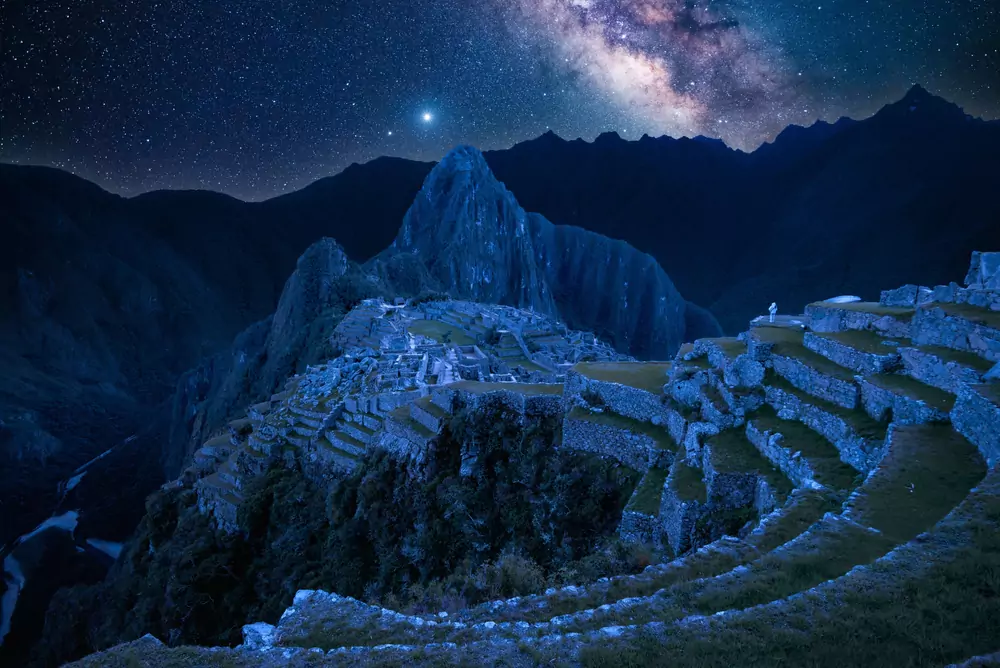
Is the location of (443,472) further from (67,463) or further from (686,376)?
Result: (67,463)

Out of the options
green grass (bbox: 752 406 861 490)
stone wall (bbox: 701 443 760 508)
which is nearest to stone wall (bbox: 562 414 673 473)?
green grass (bbox: 752 406 861 490)

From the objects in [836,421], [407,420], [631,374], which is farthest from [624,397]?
[407,420]

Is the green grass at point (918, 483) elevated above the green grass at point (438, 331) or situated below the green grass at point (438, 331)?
below

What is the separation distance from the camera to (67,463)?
9462 cm

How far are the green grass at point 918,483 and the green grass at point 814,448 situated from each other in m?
1.05

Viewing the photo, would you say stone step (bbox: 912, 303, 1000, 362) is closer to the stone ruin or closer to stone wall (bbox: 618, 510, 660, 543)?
the stone ruin

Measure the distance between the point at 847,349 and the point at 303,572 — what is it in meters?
21.7

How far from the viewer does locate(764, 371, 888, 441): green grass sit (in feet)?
31.1

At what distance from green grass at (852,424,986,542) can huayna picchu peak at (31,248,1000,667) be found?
0.04 metres

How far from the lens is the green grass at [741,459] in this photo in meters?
10.1

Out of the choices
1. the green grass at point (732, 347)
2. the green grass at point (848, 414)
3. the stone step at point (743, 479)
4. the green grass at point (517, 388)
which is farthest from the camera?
the green grass at point (517, 388)

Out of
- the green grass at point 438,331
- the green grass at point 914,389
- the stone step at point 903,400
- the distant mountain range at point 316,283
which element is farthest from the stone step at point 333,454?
the distant mountain range at point 316,283

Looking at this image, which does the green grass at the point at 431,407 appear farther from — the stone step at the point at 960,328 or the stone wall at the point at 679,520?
the stone step at the point at 960,328

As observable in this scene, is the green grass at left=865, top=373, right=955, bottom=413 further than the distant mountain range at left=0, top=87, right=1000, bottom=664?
No
